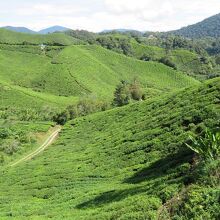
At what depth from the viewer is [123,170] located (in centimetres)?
3853

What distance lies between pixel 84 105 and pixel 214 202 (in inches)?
3920

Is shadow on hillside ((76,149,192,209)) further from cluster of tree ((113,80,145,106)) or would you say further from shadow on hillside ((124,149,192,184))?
cluster of tree ((113,80,145,106))

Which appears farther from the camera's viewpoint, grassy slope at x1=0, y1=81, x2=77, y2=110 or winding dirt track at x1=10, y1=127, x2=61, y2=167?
grassy slope at x1=0, y1=81, x2=77, y2=110

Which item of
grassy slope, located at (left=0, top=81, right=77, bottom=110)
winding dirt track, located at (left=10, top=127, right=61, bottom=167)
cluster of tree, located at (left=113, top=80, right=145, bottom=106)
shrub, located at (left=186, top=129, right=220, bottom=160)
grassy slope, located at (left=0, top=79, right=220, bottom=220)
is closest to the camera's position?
shrub, located at (left=186, top=129, right=220, bottom=160)

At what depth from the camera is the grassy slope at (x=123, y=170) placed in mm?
24219

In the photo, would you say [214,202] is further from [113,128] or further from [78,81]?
[78,81]

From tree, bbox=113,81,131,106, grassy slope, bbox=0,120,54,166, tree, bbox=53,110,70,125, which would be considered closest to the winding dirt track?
grassy slope, bbox=0,120,54,166

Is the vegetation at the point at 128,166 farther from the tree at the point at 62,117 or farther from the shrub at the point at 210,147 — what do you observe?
the tree at the point at 62,117

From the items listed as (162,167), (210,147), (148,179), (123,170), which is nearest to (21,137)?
(123,170)

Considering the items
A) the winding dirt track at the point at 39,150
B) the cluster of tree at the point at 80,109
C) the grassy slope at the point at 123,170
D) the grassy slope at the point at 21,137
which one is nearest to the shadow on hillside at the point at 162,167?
the grassy slope at the point at 123,170

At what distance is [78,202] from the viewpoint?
103 feet

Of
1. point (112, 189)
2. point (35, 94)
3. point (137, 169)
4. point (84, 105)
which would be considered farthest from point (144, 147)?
point (35, 94)

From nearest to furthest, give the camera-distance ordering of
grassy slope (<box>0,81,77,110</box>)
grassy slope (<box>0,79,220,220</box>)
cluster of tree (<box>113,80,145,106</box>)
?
grassy slope (<box>0,79,220,220</box>)
cluster of tree (<box>113,80,145,106</box>)
grassy slope (<box>0,81,77,110</box>)

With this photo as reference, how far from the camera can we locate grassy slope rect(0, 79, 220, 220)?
79.5 ft
